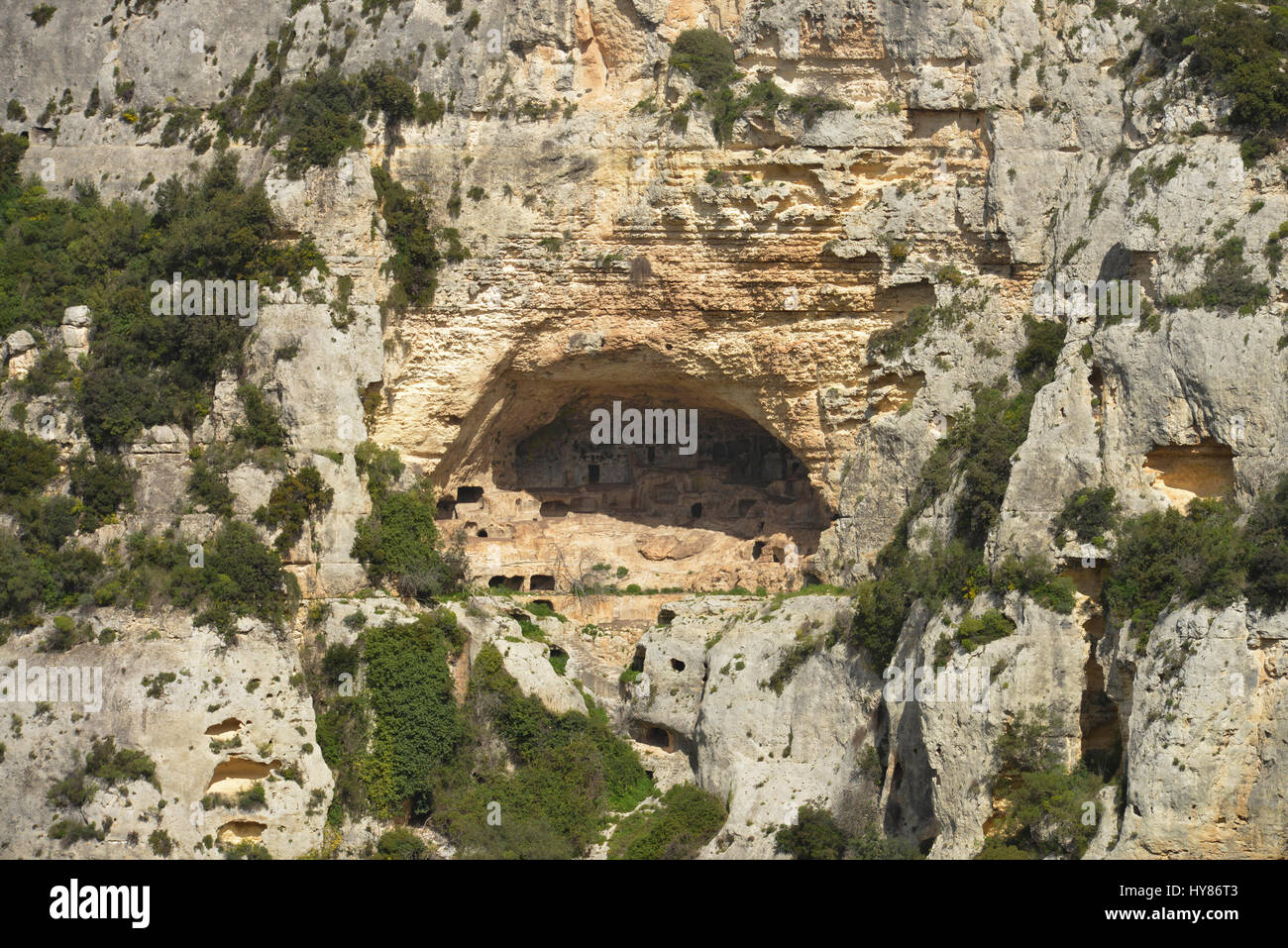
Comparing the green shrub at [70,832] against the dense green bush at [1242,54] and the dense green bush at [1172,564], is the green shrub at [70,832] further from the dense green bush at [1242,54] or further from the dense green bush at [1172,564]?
the dense green bush at [1242,54]

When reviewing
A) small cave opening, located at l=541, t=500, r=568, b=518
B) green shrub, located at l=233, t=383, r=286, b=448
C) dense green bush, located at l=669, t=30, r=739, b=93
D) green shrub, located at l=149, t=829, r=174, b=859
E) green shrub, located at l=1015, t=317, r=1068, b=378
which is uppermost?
dense green bush, located at l=669, t=30, r=739, b=93

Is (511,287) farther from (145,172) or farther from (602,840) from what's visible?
(602,840)

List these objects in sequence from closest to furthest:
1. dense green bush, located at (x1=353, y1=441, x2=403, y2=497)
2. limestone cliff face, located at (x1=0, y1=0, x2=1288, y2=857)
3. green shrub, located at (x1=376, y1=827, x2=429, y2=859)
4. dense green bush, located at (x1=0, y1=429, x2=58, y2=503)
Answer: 1. green shrub, located at (x1=376, y1=827, x2=429, y2=859)
2. limestone cliff face, located at (x1=0, y1=0, x2=1288, y2=857)
3. dense green bush, located at (x1=0, y1=429, x2=58, y2=503)
4. dense green bush, located at (x1=353, y1=441, x2=403, y2=497)

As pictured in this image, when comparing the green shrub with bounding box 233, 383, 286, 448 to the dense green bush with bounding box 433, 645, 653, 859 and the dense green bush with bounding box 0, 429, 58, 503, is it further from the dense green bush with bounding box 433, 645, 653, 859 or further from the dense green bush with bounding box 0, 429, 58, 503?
the dense green bush with bounding box 433, 645, 653, 859

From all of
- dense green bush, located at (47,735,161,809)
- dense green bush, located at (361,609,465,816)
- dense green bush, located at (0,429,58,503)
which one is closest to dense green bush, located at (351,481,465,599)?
dense green bush, located at (361,609,465,816)

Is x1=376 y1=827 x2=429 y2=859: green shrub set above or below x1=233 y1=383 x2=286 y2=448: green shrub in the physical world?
below

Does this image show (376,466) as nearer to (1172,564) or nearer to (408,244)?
(408,244)

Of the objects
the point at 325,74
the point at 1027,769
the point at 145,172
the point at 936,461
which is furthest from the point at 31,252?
the point at 1027,769
